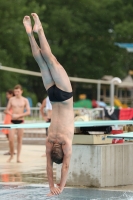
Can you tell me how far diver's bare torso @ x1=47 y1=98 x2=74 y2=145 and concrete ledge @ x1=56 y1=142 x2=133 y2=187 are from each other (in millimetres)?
2971

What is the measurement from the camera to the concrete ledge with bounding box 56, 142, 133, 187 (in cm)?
1154

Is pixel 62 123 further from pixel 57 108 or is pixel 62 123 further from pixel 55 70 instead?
pixel 55 70

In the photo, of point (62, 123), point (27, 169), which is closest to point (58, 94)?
point (62, 123)

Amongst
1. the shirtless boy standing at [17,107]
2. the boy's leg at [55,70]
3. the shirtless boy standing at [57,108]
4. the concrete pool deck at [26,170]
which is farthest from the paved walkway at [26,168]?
the boy's leg at [55,70]

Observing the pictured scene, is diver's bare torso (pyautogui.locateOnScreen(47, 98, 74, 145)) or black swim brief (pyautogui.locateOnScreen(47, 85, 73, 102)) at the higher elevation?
black swim brief (pyautogui.locateOnScreen(47, 85, 73, 102))

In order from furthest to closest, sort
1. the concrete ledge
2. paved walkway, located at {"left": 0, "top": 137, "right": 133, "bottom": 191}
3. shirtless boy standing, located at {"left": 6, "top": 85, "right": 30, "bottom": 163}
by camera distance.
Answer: shirtless boy standing, located at {"left": 6, "top": 85, "right": 30, "bottom": 163} < paved walkway, located at {"left": 0, "top": 137, "right": 133, "bottom": 191} < the concrete ledge

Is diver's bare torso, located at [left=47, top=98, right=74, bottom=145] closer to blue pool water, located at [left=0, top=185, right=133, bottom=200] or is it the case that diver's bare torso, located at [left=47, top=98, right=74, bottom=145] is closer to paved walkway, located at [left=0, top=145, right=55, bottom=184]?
blue pool water, located at [left=0, top=185, right=133, bottom=200]

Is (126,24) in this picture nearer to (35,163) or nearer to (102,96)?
(102,96)

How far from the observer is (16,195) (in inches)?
416

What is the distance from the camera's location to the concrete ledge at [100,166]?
11.5m

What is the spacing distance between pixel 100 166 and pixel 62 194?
1.07 m

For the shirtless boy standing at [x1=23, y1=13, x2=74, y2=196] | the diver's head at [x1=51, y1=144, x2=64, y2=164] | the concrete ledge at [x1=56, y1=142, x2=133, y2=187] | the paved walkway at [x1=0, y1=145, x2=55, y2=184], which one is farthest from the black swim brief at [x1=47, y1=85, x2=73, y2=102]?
the paved walkway at [x1=0, y1=145, x2=55, y2=184]

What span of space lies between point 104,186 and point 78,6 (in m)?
43.9

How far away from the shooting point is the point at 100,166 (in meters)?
11.5
